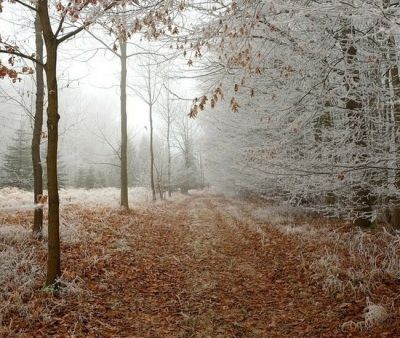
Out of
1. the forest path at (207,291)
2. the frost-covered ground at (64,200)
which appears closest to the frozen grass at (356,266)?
the forest path at (207,291)

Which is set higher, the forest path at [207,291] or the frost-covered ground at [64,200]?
the frost-covered ground at [64,200]

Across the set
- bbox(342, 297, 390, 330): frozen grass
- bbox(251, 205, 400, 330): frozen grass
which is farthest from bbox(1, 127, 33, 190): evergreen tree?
bbox(342, 297, 390, 330): frozen grass

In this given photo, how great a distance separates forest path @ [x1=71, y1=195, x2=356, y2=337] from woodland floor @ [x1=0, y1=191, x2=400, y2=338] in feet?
0.05

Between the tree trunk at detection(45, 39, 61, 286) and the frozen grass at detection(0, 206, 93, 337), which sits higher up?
the tree trunk at detection(45, 39, 61, 286)

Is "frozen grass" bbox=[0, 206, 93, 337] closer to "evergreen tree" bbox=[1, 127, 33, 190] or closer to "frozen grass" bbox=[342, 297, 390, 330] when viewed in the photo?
"frozen grass" bbox=[342, 297, 390, 330]

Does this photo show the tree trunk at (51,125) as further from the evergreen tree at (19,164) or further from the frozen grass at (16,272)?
the evergreen tree at (19,164)

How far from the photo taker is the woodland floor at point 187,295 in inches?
173

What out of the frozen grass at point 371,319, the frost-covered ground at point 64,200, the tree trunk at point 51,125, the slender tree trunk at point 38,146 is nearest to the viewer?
the frozen grass at point 371,319

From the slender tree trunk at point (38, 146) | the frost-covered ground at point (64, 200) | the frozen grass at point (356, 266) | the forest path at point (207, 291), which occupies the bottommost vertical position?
the forest path at point (207, 291)

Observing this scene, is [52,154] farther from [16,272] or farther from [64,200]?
[64,200]

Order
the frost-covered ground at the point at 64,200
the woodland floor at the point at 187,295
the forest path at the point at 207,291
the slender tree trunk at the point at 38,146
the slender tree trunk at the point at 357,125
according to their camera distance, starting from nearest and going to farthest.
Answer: the woodland floor at the point at 187,295, the forest path at the point at 207,291, the slender tree trunk at the point at 357,125, the slender tree trunk at the point at 38,146, the frost-covered ground at the point at 64,200

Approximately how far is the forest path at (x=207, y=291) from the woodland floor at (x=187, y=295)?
0.05ft

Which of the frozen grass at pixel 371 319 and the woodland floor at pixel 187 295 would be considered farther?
the woodland floor at pixel 187 295

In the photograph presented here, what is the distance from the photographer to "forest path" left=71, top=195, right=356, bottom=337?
4.53 metres
